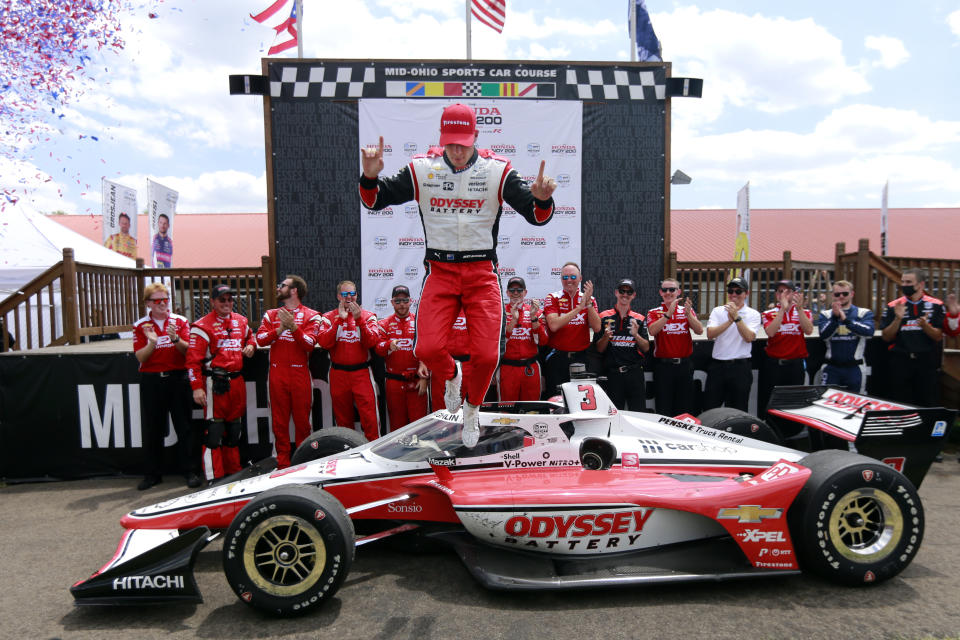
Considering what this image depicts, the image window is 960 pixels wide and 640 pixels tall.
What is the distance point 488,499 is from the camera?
11.6 ft

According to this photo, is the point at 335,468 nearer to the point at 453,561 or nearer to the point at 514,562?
the point at 453,561

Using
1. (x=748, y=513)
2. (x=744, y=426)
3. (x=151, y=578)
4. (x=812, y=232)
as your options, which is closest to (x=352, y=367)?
(x=151, y=578)

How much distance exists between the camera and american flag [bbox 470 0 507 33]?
848cm

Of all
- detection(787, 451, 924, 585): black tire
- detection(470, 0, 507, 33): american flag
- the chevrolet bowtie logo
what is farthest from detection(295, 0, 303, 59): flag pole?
detection(787, 451, 924, 585): black tire

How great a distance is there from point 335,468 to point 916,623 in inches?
133

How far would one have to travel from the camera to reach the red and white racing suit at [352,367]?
19.7 feet

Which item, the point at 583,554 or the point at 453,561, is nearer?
the point at 583,554

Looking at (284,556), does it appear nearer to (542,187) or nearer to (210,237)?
(542,187)

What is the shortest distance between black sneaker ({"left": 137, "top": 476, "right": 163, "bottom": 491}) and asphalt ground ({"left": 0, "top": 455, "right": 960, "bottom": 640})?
180 centimetres

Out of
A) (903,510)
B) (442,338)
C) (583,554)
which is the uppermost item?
(442,338)

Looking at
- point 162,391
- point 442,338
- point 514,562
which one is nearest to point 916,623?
point 514,562

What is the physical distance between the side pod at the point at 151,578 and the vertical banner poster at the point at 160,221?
429 inches

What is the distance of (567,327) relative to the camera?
6242 mm

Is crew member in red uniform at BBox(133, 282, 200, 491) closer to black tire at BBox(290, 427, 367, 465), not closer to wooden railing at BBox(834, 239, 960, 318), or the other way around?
black tire at BBox(290, 427, 367, 465)
